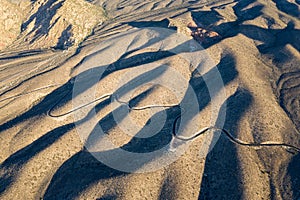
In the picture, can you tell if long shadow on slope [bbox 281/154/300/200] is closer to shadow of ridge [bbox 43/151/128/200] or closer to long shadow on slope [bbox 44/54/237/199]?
long shadow on slope [bbox 44/54/237/199]

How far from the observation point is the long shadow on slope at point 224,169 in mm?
78062

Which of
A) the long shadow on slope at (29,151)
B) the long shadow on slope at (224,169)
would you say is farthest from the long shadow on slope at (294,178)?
the long shadow on slope at (29,151)

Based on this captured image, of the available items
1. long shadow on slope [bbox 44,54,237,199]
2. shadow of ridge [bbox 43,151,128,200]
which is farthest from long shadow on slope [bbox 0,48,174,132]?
shadow of ridge [bbox 43,151,128,200]

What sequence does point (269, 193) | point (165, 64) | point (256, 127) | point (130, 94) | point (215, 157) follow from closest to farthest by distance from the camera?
point (269, 193) < point (215, 157) < point (256, 127) < point (130, 94) < point (165, 64)

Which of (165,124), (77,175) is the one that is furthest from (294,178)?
(77,175)

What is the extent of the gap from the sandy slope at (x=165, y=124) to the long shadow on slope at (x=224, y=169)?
23 cm

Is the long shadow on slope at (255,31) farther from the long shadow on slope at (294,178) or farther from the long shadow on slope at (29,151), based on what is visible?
the long shadow on slope at (29,151)

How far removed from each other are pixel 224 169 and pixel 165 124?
23.9 meters

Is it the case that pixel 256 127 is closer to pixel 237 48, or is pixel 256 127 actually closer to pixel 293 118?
pixel 293 118

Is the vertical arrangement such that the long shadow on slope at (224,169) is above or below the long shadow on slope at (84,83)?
below

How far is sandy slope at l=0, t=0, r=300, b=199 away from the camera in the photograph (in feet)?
267

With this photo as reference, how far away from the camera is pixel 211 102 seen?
346 ft

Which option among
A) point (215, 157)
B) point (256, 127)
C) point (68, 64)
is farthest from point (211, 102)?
point (68, 64)

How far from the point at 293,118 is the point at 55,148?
6631cm
